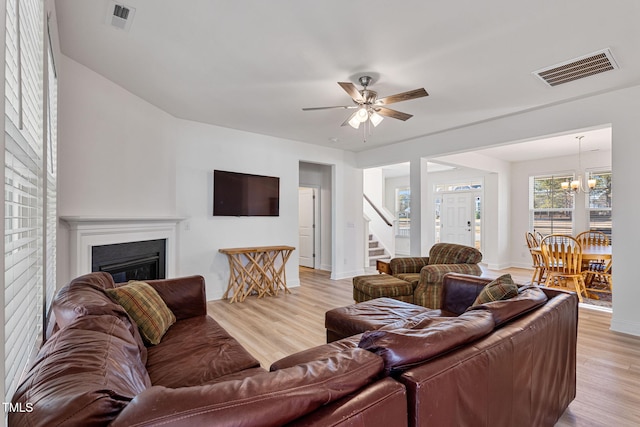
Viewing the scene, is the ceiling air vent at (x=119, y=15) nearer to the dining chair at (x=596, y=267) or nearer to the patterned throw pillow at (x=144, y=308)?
the patterned throw pillow at (x=144, y=308)

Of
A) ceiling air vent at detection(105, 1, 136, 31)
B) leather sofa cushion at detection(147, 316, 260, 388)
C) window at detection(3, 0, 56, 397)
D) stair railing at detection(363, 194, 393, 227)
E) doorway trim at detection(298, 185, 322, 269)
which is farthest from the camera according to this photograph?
stair railing at detection(363, 194, 393, 227)

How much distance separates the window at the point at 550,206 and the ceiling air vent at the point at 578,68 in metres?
4.55

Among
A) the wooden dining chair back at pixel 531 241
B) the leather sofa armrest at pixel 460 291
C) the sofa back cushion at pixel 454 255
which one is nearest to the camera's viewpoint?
the leather sofa armrest at pixel 460 291

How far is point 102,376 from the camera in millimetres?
870

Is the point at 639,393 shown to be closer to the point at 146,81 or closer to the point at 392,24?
the point at 392,24

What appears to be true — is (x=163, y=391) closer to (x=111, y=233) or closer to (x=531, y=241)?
(x=111, y=233)

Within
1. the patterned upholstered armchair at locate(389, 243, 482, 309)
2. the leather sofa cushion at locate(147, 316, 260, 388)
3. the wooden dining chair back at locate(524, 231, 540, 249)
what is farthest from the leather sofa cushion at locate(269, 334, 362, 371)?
the wooden dining chair back at locate(524, 231, 540, 249)

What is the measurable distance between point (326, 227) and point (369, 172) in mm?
2712

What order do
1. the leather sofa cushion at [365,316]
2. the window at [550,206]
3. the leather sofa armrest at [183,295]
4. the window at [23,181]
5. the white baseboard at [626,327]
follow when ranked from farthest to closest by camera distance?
the window at [550,206] → the white baseboard at [626,327] → the leather sofa armrest at [183,295] → the leather sofa cushion at [365,316] → the window at [23,181]

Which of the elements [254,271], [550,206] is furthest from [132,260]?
[550,206]

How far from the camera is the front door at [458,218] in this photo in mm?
7736

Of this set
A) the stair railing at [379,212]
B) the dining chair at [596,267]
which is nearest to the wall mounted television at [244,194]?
the stair railing at [379,212]

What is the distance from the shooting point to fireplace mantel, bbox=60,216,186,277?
2727 millimetres

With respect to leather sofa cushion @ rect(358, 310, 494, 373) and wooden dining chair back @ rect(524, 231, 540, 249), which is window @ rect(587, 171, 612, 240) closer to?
wooden dining chair back @ rect(524, 231, 540, 249)
